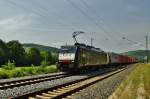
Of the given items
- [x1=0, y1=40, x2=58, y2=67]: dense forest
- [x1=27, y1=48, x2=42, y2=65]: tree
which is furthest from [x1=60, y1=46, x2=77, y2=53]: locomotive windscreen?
[x1=27, y1=48, x2=42, y2=65]: tree

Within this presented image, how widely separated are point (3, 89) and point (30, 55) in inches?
3840

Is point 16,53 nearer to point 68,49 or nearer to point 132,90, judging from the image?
point 68,49

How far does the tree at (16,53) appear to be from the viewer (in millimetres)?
97188

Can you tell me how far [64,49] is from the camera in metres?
34.6

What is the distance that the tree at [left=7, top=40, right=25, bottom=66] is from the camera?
97.2m

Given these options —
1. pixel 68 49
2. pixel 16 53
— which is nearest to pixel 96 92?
pixel 68 49

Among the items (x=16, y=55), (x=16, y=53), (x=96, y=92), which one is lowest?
(x=96, y=92)

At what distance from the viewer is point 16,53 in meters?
101

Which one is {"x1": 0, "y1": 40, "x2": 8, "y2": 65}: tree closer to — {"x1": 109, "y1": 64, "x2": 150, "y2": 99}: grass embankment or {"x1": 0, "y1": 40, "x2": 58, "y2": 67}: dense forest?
{"x1": 0, "y1": 40, "x2": 58, "y2": 67}: dense forest

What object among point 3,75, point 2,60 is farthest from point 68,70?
point 2,60

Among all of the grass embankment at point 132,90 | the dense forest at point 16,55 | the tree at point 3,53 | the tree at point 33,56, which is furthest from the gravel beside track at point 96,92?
the tree at point 33,56

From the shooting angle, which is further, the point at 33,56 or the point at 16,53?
the point at 33,56

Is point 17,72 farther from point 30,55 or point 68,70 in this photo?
point 30,55

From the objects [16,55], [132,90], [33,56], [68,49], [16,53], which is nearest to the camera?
[132,90]
